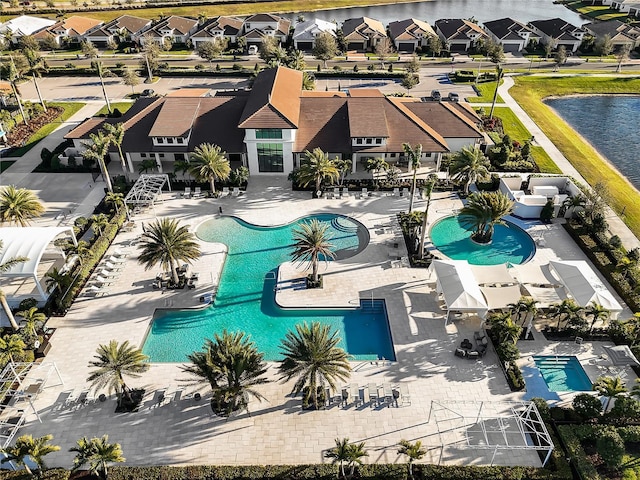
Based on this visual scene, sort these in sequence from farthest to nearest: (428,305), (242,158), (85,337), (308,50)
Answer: (308,50) < (242,158) < (428,305) < (85,337)

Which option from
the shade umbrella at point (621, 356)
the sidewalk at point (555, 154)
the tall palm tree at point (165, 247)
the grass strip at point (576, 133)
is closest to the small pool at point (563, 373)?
the shade umbrella at point (621, 356)

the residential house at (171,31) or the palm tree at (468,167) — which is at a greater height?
the residential house at (171,31)

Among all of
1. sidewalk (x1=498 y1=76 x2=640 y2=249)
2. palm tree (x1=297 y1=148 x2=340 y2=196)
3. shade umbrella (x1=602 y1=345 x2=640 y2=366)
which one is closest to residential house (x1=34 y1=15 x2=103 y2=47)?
palm tree (x1=297 y1=148 x2=340 y2=196)

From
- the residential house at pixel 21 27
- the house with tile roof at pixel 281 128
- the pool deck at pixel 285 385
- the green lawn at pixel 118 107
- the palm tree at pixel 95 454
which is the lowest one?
the pool deck at pixel 285 385

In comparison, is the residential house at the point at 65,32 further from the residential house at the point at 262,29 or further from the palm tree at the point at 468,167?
the palm tree at the point at 468,167

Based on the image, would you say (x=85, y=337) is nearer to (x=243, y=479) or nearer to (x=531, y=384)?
(x=243, y=479)

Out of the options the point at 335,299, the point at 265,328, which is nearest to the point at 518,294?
the point at 335,299
